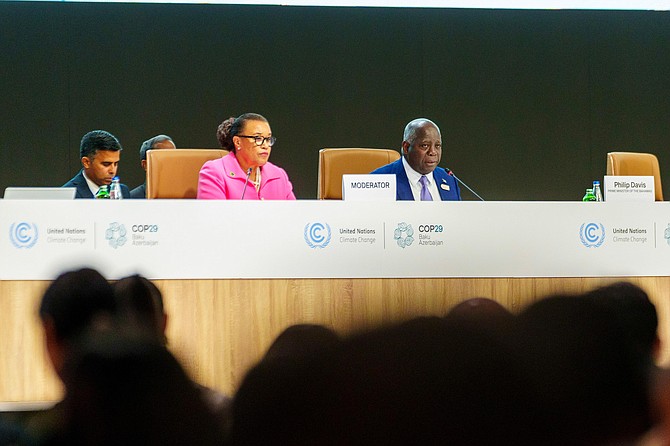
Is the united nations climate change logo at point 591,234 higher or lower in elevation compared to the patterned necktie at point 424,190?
lower

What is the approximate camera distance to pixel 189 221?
2531 mm

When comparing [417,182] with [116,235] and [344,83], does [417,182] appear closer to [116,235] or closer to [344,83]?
[116,235]

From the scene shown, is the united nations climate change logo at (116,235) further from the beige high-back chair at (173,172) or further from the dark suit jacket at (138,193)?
the dark suit jacket at (138,193)

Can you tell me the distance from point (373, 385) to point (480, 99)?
693cm

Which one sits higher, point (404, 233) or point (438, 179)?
point (438, 179)

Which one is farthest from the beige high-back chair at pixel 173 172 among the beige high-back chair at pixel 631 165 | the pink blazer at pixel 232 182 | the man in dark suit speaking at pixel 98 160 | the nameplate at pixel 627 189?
the beige high-back chair at pixel 631 165

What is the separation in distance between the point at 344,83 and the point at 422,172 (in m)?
2.94

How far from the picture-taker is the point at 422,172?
4055 millimetres

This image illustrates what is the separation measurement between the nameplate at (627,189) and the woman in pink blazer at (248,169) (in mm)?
1605

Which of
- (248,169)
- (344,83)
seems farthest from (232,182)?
(344,83)

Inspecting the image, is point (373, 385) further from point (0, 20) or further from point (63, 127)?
point (0, 20)

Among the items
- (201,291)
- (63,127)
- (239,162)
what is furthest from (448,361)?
(63,127)

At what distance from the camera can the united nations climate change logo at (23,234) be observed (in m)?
2.42

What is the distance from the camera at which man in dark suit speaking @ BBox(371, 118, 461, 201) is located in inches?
157
